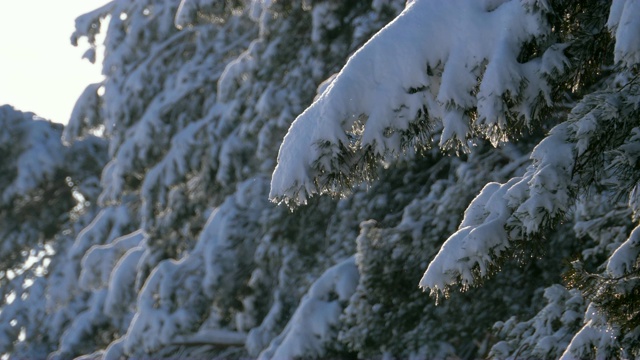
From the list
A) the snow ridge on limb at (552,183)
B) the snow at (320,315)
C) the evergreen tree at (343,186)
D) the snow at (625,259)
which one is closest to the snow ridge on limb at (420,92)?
the evergreen tree at (343,186)

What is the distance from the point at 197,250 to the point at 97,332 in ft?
14.5

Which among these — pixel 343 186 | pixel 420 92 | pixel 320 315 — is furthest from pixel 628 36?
pixel 320 315

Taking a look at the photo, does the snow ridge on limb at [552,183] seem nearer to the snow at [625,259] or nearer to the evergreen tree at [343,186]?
the evergreen tree at [343,186]

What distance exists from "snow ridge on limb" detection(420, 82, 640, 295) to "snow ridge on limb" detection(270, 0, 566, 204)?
187 mm

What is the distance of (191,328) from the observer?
11273 mm

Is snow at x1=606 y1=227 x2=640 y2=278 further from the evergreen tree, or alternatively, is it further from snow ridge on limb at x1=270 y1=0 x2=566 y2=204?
snow ridge on limb at x1=270 y1=0 x2=566 y2=204

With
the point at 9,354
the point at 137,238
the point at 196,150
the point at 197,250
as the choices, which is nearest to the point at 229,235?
the point at 197,250

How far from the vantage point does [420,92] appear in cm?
344

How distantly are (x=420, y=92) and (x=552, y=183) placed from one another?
57cm

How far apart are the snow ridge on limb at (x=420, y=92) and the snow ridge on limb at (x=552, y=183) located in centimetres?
19

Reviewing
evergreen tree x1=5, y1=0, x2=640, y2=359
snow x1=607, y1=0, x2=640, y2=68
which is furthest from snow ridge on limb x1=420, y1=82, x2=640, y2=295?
snow x1=607, y1=0, x2=640, y2=68

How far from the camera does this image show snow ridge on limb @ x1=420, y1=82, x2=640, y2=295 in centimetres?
341

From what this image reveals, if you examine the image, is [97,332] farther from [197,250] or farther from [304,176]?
[304,176]

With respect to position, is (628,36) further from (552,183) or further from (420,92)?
(420,92)
